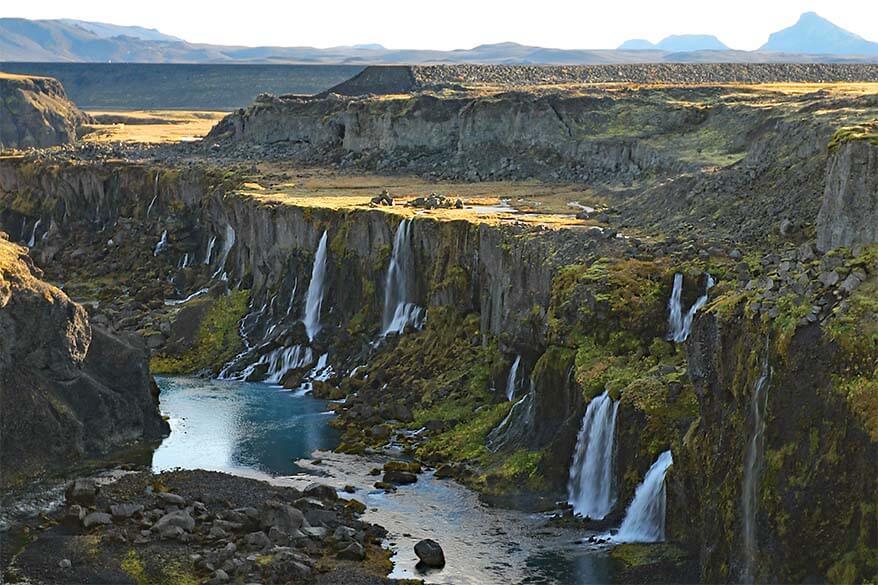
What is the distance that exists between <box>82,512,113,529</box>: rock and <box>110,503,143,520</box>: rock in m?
0.34

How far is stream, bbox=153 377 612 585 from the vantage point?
50.2 m

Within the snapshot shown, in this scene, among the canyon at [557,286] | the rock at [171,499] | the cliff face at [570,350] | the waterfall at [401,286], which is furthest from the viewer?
the waterfall at [401,286]

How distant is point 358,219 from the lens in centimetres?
8719

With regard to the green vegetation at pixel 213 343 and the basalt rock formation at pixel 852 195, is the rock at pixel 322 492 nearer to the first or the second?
the basalt rock formation at pixel 852 195

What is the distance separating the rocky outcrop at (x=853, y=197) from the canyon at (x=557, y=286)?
12 centimetres

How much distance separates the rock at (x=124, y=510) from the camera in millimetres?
55219

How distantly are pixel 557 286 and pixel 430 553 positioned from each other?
768 inches

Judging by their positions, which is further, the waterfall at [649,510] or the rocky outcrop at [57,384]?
the rocky outcrop at [57,384]

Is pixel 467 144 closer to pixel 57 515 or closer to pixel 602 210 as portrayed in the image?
pixel 602 210

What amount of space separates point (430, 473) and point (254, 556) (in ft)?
45.3

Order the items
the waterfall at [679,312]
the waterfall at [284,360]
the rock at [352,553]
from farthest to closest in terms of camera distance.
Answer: the waterfall at [284,360] < the waterfall at [679,312] < the rock at [352,553]

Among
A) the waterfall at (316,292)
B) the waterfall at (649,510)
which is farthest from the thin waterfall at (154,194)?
the waterfall at (649,510)

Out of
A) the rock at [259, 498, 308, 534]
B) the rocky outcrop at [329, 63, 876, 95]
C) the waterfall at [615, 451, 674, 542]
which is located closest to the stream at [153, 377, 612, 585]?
the waterfall at [615, 451, 674, 542]

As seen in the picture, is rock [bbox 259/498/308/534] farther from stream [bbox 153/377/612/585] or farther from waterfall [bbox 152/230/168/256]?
waterfall [bbox 152/230/168/256]
